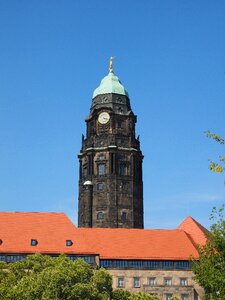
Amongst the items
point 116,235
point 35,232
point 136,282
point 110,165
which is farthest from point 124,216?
point 35,232

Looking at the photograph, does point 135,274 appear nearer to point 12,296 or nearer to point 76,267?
point 76,267

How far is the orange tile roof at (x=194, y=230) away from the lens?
78188 millimetres

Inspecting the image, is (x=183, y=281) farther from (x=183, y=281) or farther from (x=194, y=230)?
(x=194, y=230)

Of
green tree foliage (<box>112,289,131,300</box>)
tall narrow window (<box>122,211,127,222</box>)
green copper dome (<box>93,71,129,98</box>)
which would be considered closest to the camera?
green tree foliage (<box>112,289,131,300</box>)

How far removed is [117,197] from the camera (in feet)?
294

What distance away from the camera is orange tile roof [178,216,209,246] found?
257ft

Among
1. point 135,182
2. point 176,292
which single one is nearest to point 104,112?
point 135,182

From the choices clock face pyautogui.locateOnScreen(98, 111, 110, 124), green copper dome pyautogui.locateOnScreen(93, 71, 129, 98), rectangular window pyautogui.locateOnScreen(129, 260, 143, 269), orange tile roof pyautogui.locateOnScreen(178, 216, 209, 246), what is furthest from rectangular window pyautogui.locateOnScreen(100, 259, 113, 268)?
green copper dome pyautogui.locateOnScreen(93, 71, 129, 98)

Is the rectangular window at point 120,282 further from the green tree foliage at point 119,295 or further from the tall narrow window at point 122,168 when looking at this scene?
the tall narrow window at point 122,168

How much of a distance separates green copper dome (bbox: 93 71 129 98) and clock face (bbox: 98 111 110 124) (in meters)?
3.94

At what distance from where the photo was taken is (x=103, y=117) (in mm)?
94812

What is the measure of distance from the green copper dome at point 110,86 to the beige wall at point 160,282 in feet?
111

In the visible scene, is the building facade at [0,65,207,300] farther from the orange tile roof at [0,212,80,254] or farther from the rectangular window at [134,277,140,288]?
the rectangular window at [134,277,140,288]

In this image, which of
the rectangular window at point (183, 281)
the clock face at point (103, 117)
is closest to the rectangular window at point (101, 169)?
the clock face at point (103, 117)
